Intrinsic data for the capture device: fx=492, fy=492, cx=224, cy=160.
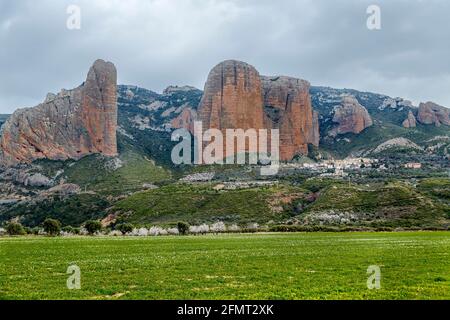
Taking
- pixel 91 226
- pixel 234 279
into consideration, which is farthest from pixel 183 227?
pixel 234 279

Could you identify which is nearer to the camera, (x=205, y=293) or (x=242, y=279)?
(x=205, y=293)

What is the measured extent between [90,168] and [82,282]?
18090 centimetres

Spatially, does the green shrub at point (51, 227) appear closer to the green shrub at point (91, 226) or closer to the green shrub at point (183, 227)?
the green shrub at point (91, 226)

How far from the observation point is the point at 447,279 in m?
21.2

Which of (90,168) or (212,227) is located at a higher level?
(90,168)

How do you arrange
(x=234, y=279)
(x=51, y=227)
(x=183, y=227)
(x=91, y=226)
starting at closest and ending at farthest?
(x=234, y=279)
(x=51, y=227)
(x=183, y=227)
(x=91, y=226)

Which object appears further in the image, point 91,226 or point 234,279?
point 91,226

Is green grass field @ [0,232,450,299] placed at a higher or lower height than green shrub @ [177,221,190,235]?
higher

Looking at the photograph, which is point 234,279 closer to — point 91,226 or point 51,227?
point 51,227

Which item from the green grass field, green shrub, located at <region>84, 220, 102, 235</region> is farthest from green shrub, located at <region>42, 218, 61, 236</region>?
the green grass field

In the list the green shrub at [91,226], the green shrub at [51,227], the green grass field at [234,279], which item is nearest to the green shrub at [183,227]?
the green shrub at [91,226]

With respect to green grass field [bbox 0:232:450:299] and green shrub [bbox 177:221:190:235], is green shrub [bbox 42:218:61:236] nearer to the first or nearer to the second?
green shrub [bbox 177:221:190:235]
